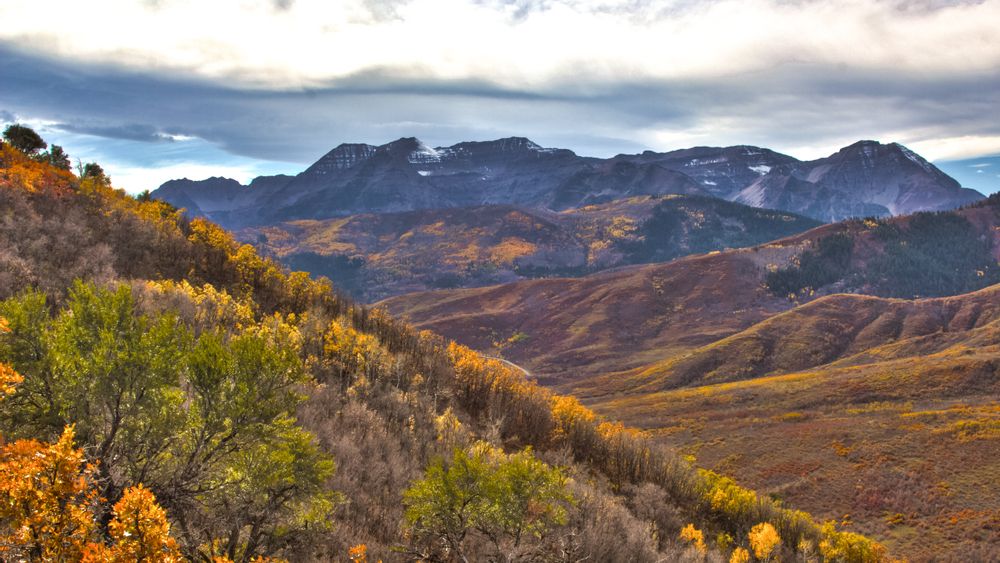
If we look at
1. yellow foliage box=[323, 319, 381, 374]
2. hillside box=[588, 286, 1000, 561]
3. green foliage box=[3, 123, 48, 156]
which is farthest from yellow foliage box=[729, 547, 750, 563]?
green foliage box=[3, 123, 48, 156]

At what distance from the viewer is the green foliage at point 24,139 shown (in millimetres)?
59250

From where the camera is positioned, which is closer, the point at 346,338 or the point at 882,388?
the point at 346,338

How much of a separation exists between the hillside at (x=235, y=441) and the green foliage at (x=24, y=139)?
474 inches

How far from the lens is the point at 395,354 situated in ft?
182

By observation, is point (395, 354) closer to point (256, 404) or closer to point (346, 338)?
point (346, 338)

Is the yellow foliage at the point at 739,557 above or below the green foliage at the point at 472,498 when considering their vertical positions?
below

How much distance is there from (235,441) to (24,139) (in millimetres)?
66807

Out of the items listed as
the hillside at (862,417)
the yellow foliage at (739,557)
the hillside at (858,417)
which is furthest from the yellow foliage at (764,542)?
the hillside at (862,417)

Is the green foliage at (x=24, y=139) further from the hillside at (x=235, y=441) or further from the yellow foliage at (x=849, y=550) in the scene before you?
the yellow foliage at (x=849, y=550)

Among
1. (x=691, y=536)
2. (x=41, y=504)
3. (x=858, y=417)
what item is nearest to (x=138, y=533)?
(x=41, y=504)

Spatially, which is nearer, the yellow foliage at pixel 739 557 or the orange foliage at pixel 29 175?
the yellow foliage at pixel 739 557

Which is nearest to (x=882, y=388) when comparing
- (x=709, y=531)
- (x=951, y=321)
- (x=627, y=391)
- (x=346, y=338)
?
(x=627, y=391)

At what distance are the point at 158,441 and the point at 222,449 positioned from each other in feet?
4.86

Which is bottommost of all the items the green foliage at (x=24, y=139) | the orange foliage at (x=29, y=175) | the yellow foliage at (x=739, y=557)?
the yellow foliage at (x=739, y=557)
